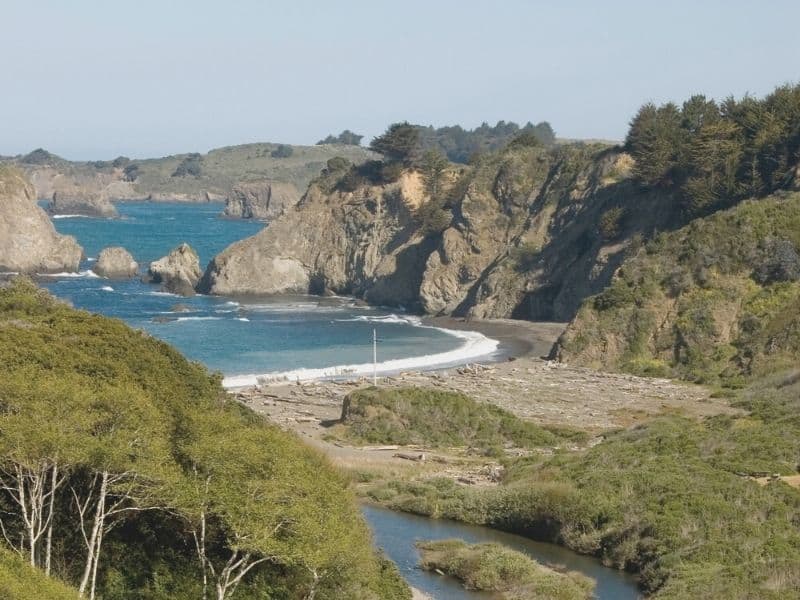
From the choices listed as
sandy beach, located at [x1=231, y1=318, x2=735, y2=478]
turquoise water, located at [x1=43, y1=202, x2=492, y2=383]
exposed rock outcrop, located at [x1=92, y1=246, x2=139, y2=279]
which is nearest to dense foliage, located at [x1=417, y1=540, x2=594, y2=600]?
sandy beach, located at [x1=231, y1=318, x2=735, y2=478]

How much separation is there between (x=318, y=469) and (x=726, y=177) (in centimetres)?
6421

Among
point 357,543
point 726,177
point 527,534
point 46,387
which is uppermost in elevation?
point 726,177

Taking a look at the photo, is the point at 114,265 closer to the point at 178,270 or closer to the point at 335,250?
the point at 178,270

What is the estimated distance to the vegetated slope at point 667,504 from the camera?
2858cm

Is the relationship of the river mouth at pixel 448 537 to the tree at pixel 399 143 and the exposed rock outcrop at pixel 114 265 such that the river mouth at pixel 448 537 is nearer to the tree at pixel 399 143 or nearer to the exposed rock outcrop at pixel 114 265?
the tree at pixel 399 143

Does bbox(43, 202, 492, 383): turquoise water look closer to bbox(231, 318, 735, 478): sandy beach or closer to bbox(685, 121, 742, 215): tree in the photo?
bbox(231, 318, 735, 478): sandy beach

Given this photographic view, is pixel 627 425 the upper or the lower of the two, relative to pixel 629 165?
lower

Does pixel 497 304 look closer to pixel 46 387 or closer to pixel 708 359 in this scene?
pixel 708 359

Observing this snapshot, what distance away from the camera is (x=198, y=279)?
116312mm

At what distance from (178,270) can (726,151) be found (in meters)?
53.7

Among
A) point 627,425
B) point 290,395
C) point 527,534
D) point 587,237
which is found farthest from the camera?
point 587,237

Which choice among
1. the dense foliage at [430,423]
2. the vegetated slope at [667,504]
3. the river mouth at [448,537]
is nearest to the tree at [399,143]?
the dense foliage at [430,423]

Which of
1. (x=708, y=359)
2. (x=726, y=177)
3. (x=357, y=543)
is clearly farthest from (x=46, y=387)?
(x=726, y=177)

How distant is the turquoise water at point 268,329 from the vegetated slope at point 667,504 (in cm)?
3005
